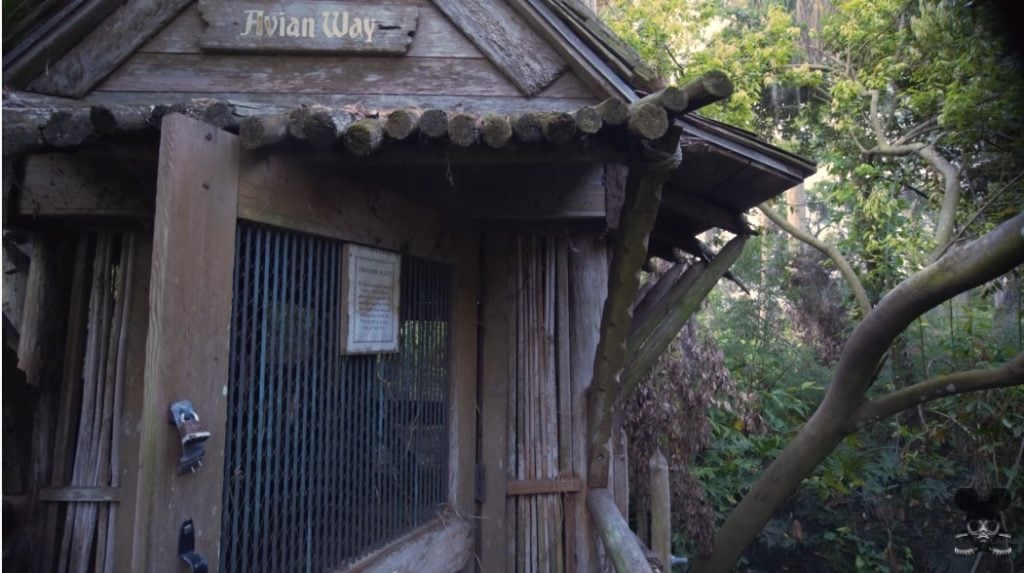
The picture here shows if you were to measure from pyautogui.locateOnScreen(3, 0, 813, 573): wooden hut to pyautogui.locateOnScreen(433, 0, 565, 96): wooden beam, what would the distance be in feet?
0.04

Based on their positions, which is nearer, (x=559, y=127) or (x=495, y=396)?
(x=559, y=127)

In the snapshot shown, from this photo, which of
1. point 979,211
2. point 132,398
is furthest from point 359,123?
point 979,211

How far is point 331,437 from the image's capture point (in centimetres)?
236

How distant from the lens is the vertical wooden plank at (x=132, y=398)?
2615 millimetres

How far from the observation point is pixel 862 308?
695cm

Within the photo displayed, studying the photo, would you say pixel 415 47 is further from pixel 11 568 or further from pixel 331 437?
pixel 11 568

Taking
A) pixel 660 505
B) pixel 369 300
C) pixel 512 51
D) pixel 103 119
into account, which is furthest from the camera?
pixel 660 505

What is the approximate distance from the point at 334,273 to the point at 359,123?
0.65m

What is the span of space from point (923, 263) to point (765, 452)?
9.02 ft

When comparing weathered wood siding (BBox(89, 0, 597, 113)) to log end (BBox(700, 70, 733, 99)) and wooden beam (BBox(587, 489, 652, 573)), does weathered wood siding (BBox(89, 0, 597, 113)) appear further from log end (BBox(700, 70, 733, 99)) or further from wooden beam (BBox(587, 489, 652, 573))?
wooden beam (BBox(587, 489, 652, 573))

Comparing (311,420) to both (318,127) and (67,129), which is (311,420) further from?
(67,129)

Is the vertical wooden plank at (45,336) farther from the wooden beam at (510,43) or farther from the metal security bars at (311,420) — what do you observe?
the wooden beam at (510,43)

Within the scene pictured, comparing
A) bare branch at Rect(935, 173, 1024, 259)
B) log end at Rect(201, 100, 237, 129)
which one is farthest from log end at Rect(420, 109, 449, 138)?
bare branch at Rect(935, 173, 1024, 259)

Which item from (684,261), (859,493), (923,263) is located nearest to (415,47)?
(684,261)
